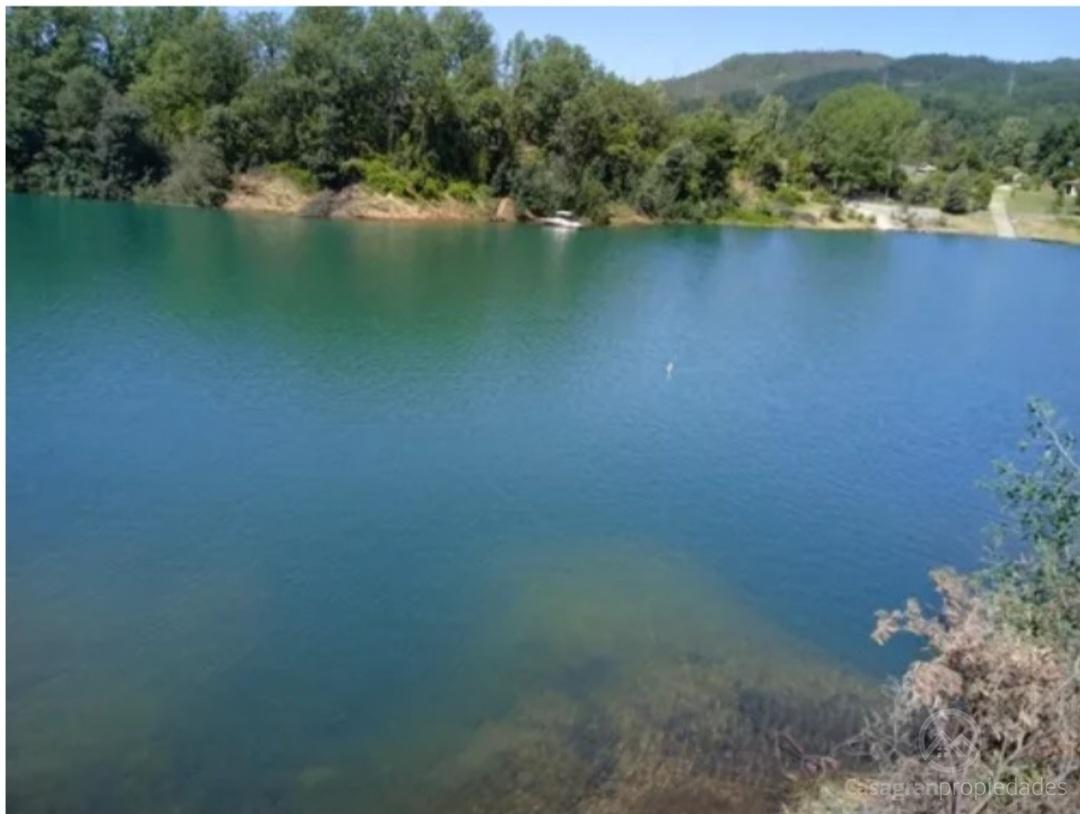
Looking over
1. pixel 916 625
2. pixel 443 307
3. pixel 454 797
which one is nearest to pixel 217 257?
pixel 443 307

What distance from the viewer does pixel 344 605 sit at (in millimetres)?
11961

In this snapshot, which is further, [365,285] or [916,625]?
[365,285]

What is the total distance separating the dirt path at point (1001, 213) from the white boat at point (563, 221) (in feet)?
96.7

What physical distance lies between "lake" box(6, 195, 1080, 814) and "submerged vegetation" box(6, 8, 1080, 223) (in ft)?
67.0

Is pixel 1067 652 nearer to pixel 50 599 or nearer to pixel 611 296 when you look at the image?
pixel 50 599

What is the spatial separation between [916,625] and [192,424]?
14.1 metres

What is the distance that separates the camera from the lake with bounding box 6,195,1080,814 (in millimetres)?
9289

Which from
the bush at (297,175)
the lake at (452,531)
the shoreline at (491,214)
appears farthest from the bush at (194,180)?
A: the lake at (452,531)

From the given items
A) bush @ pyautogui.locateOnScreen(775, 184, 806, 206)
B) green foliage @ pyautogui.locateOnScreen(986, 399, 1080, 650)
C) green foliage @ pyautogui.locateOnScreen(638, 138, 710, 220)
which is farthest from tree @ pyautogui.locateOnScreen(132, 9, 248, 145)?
green foliage @ pyautogui.locateOnScreen(986, 399, 1080, 650)

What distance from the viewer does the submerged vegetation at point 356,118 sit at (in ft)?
157

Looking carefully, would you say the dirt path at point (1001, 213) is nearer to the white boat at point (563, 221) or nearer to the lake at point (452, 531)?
the white boat at point (563, 221)

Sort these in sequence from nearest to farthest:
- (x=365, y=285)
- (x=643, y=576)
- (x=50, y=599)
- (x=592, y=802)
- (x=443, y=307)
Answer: (x=592, y=802) → (x=50, y=599) → (x=643, y=576) → (x=443, y=307) → (x=365, y=285)

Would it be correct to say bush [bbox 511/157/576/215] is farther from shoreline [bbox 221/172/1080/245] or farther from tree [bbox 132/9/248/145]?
tree [bbox 132/9/248/145]

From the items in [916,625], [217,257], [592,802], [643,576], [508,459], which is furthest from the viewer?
[217,257]
